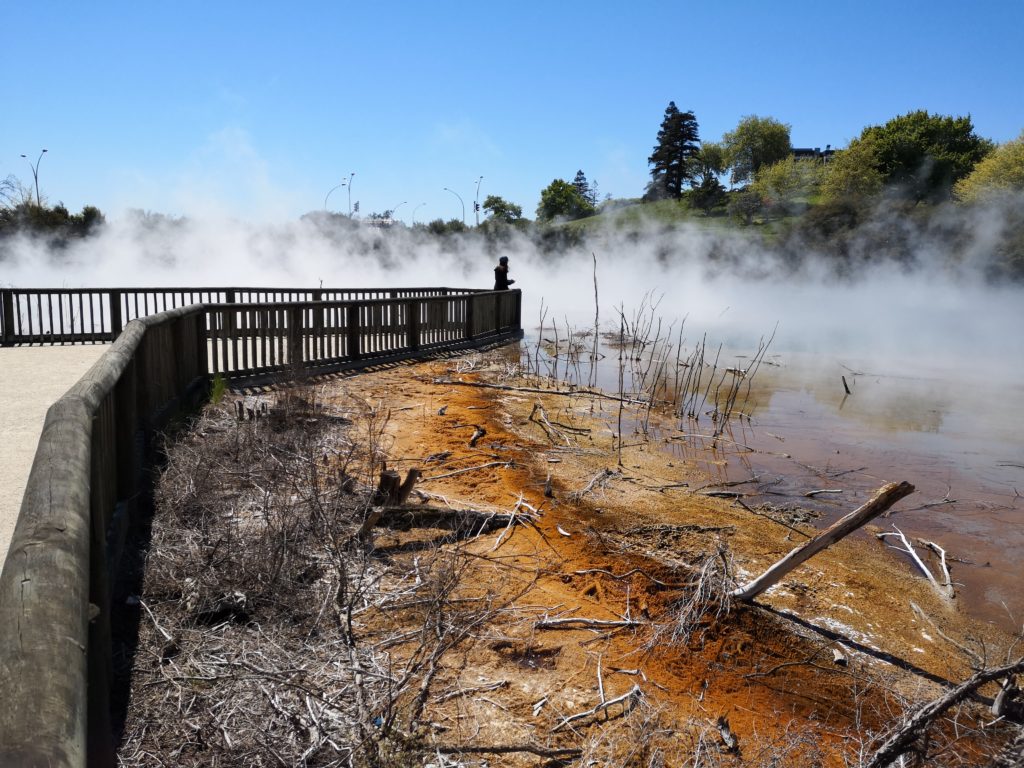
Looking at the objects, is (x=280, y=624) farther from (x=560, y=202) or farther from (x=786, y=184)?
(x=560, y=202)

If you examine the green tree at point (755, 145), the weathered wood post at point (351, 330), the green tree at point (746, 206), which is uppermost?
the green tree at point (755, 145)

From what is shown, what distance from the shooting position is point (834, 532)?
15.1 feet

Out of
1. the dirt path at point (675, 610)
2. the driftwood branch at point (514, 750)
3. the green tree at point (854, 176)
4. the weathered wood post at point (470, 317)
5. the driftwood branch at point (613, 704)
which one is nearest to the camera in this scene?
the driftwood branch at point (514, 750)

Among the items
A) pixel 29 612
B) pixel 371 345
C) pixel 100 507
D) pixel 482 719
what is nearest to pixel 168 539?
pixel 100 507

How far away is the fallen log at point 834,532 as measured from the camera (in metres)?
4.36

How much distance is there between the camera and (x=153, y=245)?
38719mm

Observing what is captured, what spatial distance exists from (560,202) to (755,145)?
2255cm

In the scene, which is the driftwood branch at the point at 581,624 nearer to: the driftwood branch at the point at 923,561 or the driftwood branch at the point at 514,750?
the driftwood branch at the point at 514,750

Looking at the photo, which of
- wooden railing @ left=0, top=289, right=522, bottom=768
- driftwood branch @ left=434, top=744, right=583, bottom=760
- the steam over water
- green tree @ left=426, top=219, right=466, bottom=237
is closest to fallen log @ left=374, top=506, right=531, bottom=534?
wooden railing @ left=0, top=289, right=522, bottom=768

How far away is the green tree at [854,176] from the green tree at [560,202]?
3195 centimetres

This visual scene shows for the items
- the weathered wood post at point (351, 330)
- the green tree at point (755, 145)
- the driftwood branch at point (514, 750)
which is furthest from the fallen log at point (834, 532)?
the green tree at point (755, 145)

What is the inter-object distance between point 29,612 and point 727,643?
371 cm

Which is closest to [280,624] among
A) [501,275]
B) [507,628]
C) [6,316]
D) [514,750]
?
[507,628]

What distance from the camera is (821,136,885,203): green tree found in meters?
59.3
